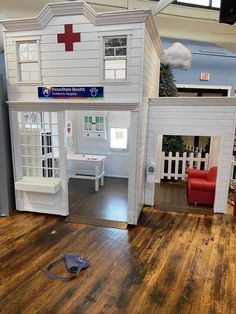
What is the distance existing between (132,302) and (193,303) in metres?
0.68

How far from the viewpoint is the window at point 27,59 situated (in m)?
4.24

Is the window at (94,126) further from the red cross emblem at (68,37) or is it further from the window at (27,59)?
the red cross emblem at (68,37)

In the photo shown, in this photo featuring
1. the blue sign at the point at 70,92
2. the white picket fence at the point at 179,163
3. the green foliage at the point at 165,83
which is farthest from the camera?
the white picket fence at the point at 179,163

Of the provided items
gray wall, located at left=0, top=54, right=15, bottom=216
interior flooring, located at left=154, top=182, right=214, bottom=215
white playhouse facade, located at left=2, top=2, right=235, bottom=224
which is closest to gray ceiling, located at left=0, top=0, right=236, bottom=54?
white playhouse facade, located at left=2, top=2, right=235, bottom=224

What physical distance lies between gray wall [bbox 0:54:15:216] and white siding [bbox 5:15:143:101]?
0.64m

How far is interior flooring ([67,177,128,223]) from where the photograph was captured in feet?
15.4

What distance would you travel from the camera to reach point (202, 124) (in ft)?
15.6

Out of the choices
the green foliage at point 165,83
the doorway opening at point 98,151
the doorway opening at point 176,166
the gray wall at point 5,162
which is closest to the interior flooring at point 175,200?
A: the doorway opening at point 176,166

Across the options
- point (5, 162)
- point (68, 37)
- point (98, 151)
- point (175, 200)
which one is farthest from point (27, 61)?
point (175, 200)

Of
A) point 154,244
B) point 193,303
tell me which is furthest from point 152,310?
point 154,244

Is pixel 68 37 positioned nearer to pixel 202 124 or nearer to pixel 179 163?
pixel 202 124

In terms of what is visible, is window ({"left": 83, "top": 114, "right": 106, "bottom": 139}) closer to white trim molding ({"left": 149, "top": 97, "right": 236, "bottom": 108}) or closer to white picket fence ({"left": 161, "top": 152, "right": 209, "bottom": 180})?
white picket fence ({"left": 161, "top": 152, "right": 209, "bottom": 180})

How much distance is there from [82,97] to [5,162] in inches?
77.6

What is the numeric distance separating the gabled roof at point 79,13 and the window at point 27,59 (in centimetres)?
25
